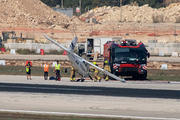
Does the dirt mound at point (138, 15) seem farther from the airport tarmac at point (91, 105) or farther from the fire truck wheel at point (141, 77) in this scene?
the airport tarmac at point (91, 105)

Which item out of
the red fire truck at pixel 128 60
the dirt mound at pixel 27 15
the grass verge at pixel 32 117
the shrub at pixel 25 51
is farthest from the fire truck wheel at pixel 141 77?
the dirt mound at pixel 27 15

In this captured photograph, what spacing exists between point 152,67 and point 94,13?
2346 inches

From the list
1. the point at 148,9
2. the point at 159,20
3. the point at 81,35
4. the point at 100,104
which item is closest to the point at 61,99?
the point at 100,104

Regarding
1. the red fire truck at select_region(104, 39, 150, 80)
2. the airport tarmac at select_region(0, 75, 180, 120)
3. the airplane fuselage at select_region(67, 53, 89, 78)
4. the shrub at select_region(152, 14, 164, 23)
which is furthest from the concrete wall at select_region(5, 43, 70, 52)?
the shrub at select_region(152, 14, 164, 23)

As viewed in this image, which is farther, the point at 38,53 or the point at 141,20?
the point at 141,20

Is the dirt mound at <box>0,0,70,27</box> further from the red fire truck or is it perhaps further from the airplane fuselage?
the airplane fuselage

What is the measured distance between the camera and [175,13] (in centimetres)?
9431

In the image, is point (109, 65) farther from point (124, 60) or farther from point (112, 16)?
point (112, 16)

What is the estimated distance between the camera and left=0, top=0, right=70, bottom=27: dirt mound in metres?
81.5

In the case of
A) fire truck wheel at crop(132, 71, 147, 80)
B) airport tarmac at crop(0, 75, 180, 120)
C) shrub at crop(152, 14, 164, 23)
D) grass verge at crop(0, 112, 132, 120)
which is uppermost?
shrub at crop(152, 14, 164, 23)

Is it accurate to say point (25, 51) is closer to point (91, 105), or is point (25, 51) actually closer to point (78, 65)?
point (78, 65)

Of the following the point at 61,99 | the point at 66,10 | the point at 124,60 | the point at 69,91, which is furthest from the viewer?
the point at 66,10

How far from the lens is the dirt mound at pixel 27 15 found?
81500 millimetres

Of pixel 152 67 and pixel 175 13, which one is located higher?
pixel 175 13
